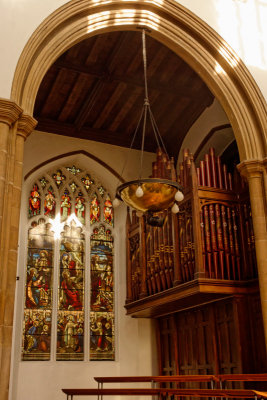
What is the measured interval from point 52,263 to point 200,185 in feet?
13.6

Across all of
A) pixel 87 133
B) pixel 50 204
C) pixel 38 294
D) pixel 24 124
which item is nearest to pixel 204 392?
pixel 24 124

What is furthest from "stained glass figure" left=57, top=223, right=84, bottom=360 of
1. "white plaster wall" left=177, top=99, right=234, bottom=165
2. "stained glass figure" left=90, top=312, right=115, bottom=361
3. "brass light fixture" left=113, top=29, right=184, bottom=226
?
"brass light fixture" left=113, top=29, right=184, bottom=226

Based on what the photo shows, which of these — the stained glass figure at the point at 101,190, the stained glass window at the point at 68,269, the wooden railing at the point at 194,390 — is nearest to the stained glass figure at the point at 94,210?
the stained glass window at the point at 68,269

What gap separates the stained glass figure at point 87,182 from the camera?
40.6 ft

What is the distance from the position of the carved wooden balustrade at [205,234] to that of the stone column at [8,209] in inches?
131

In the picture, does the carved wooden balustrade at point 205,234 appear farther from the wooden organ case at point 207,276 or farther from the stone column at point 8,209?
the stone column at point 8,209

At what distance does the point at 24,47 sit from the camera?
7152mm

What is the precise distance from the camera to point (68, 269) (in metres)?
11.5

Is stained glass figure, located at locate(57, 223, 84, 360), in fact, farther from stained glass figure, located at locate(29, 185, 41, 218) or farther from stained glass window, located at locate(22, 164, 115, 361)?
stained glass figure, located at locate(29, 185, 41, 218)

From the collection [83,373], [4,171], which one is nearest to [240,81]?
[4,171]

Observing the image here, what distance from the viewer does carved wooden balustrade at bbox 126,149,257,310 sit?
338 inches

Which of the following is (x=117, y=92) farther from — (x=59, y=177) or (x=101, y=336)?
(x=101, y=336)

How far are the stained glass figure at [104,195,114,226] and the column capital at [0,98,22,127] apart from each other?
5913mm

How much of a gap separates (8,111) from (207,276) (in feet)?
13.6
